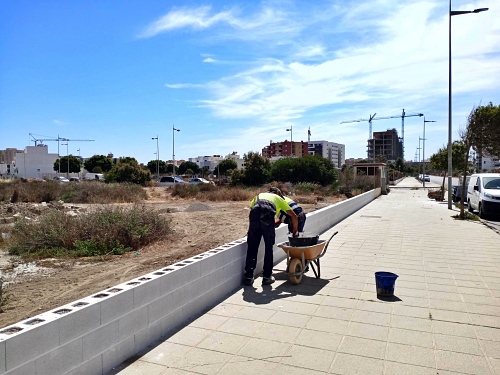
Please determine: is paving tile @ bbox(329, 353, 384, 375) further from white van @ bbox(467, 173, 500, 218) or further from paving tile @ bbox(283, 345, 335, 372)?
white van @ bbox(467, 173, 500, 218)

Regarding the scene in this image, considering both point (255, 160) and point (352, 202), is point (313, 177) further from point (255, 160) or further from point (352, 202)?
point (352, 202)

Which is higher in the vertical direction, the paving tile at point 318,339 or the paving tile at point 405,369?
the paving tile at point 318,339

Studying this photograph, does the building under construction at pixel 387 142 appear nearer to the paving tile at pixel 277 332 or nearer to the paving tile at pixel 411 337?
the paving tile at pixel 411 337

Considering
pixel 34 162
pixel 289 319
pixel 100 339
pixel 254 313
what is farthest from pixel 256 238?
pixel 34 162

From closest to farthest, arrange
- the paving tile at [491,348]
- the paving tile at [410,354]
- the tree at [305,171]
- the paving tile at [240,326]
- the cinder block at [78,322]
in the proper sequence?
the cinder block at [78,322], the paving tile at [410,354], the paving tile at [491,348], the paving tile at [240,326], the tree at [305,171]

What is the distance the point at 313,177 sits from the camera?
4378 centimetres

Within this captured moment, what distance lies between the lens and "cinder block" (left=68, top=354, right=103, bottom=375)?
10.3 ft

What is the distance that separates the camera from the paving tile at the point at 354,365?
3.57m

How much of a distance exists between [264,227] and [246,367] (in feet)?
8.40

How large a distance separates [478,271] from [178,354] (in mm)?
5895

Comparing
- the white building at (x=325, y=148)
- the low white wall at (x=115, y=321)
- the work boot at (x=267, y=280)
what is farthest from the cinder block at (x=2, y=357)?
the white building at (x=325, y=148)

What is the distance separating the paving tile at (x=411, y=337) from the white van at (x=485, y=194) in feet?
47.0

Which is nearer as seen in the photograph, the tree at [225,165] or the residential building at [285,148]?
the tree at [225,165]

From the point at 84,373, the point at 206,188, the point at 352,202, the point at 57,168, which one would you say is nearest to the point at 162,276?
the point at 84,373
